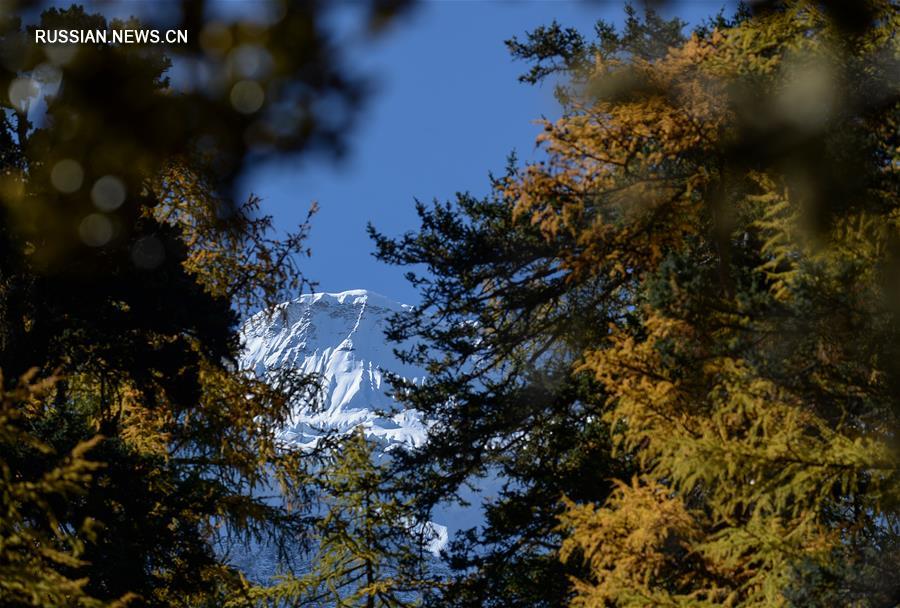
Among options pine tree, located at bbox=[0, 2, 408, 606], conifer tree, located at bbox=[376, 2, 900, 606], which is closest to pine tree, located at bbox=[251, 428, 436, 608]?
pine tree, located at bbox=[0, 2, 408, 606]

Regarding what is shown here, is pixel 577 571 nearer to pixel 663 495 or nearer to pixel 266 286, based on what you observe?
pixel 663 495

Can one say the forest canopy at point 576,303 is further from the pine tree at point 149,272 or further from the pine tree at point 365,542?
the pine tree at point 365,542

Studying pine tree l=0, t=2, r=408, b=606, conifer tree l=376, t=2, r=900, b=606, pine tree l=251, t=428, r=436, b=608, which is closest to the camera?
pine tree l=0, t=2, r=408, b=606

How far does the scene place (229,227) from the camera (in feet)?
33.3

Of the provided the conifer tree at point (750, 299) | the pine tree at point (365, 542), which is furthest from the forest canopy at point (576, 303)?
the pine tree at point (365, 542)

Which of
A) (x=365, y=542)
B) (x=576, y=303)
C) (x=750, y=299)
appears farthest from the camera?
(x=365, y=542)

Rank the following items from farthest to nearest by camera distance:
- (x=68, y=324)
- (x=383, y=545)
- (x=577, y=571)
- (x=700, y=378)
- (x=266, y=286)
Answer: (x=383, y=545) → (x=577, y=571) → (x=266, y=286) → (x=68, y=324) → (x=700, y=378)

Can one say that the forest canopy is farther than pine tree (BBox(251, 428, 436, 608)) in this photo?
No

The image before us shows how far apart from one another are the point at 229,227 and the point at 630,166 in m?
4.79

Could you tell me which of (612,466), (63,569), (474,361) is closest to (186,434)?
(63,569)

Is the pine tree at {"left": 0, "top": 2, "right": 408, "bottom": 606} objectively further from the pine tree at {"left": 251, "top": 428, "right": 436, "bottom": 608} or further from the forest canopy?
the pine tree at {"left": 251, "top": 428, "right": 436, "bottom": 608}

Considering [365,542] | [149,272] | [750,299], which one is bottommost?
[750,299]

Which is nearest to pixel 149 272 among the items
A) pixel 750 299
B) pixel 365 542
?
pixel 750 299

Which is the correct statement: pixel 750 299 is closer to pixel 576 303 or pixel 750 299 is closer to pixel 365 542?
pixel 576 303
